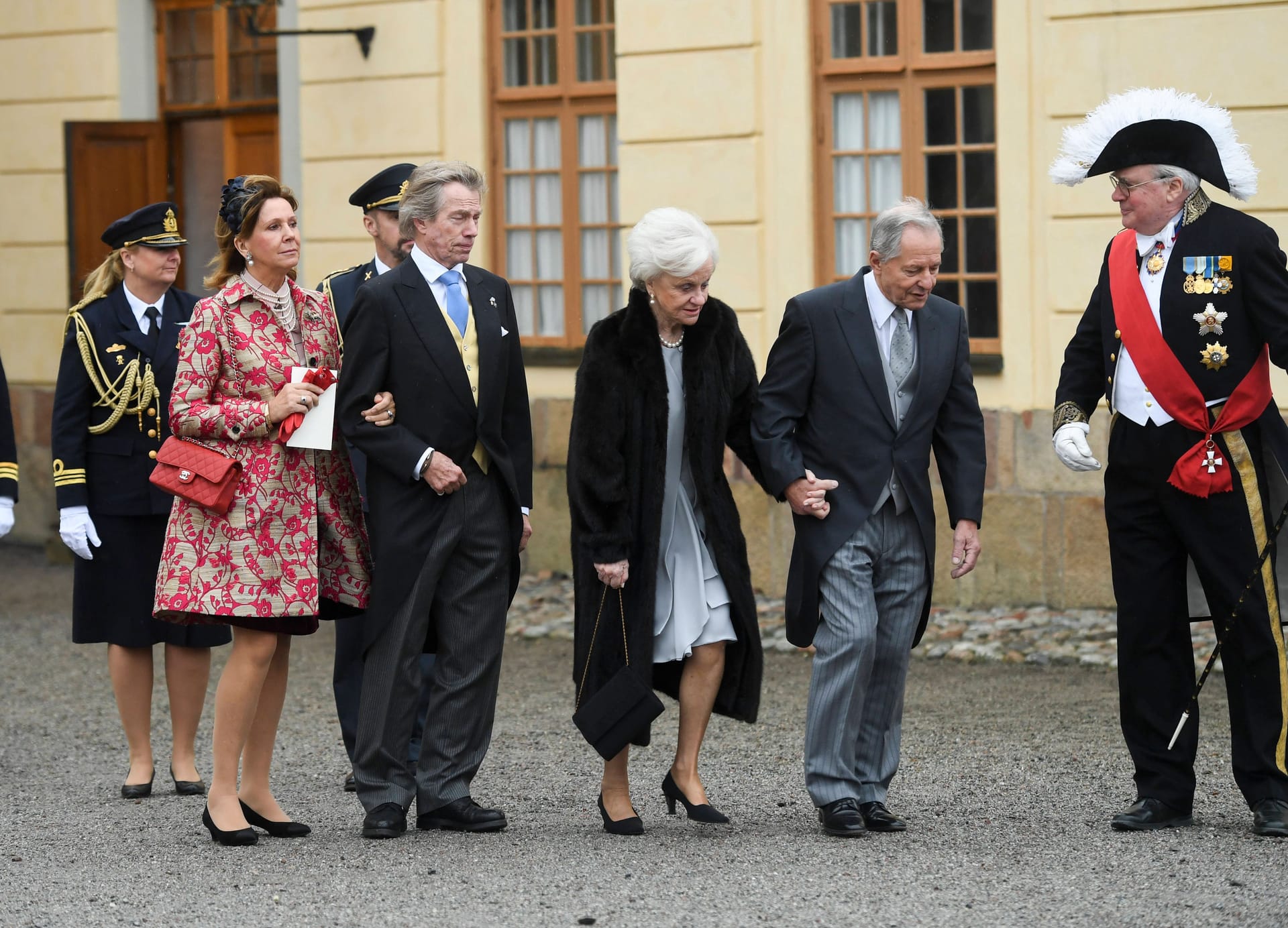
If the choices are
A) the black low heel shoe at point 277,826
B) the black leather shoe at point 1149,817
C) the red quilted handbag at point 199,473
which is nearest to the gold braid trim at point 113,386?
the red quilted handbag at point 199,473

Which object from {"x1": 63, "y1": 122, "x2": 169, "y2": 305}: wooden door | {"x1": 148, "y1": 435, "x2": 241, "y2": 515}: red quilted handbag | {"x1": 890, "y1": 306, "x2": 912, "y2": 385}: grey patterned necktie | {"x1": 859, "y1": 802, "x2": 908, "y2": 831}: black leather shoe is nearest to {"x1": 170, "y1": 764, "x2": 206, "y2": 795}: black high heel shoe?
{"x1": 148, "y1": 435, "x2": 241, "y2": 515}: red quilted handbag

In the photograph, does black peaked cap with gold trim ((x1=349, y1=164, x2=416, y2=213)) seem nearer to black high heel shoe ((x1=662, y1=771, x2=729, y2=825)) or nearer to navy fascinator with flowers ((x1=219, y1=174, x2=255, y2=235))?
navy fascinator with flowers ((x1=219, y1=174, x2=255, y2=235))

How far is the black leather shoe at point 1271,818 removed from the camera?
509 cm

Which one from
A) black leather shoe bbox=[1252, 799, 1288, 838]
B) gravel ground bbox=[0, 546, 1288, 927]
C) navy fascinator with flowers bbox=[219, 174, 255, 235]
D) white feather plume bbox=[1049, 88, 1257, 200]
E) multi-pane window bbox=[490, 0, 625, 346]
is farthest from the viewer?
multi-pane window bbox=[490, 0, 625, 346]

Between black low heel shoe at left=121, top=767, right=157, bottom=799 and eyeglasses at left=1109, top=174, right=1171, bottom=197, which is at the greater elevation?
eyeglasses at left=1109, top=174, right=1171, bottom=197

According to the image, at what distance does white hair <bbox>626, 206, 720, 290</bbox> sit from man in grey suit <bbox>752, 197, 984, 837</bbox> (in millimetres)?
374

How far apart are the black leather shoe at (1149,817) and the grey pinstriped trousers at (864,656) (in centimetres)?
63

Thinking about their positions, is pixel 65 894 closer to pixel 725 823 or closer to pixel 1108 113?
pixel 725 823

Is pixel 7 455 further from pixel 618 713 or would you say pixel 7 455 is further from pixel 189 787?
pixel 618 713

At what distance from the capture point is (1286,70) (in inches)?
347

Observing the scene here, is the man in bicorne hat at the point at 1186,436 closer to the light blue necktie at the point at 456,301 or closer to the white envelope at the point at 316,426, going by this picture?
the light blue necktie at the point at 456,301

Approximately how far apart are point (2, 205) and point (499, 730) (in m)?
7.97

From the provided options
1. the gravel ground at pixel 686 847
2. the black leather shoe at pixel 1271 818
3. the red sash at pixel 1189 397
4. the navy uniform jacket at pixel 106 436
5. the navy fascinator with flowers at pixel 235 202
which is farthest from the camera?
the navy uniform jacket at pixel 106 436

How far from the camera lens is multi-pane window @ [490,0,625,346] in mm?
11234
